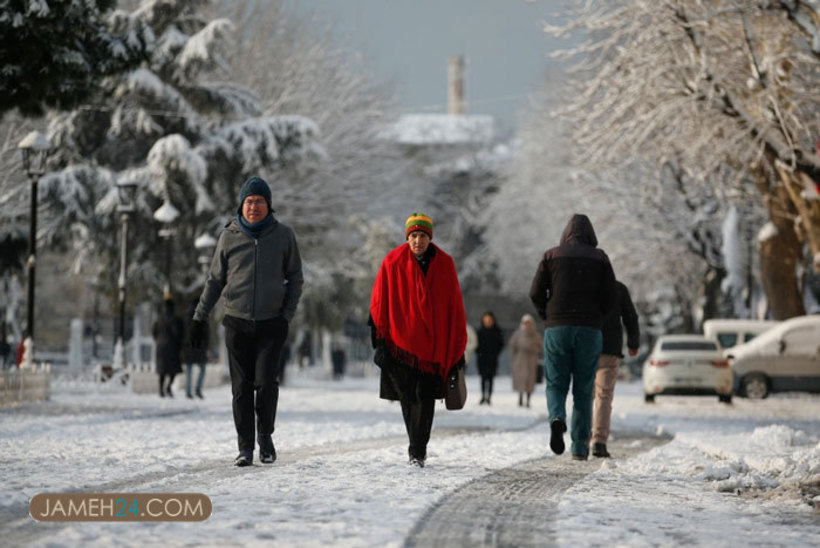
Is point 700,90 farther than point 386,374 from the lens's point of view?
Yes

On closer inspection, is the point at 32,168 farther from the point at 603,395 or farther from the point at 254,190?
the point at 254,190

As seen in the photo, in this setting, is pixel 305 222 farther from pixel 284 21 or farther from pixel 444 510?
pixel 444 510

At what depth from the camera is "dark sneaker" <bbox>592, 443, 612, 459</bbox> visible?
1130 centimetres

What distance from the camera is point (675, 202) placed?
44.0m

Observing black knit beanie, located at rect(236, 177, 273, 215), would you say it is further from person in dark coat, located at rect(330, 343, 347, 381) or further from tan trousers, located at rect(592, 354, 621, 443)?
person in dark coat, located at rect(330, 343, 347, 381)

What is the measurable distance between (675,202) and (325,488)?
123ft

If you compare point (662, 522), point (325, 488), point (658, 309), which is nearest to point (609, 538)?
point (662, 522)

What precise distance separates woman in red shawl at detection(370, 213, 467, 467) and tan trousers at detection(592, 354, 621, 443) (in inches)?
92.2

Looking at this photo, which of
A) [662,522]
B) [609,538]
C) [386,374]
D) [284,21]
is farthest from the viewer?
[284,21]

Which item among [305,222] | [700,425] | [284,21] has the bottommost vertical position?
[700,425]

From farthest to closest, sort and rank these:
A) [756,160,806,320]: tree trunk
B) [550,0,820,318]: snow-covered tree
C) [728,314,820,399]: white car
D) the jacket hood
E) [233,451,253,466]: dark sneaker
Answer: [756,160,806,320]: tree trunk → [728,314,820,399]: white car → [550,0,820,318]: snow-covered tree → the jacket hood → [233,451,253,466]: dark sneaker

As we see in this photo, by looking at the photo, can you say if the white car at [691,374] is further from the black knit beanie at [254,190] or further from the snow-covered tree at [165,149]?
the black knit beanie at [254,190]

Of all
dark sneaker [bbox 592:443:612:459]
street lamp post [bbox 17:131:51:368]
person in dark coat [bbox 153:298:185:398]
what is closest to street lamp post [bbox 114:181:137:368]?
person in dark coat [bbox 153:298:185:398]

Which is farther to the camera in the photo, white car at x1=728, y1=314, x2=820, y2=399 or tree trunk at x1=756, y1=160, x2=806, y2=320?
tree trunk at x1=756, y1=160, x2=806, y2=320
